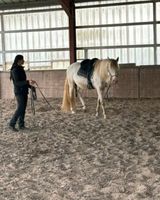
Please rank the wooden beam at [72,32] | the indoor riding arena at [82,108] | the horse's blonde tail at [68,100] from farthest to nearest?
the wooden beam at [72,32]
the horse's blonde tail at [68,100]
the indoor riding arena at [82,108]

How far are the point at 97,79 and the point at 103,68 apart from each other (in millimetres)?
324

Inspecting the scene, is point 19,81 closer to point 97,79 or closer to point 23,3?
point 97,79

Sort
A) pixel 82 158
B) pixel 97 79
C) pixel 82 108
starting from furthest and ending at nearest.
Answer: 1. pixel 82 108
2. pixel 97 79
3. pixel 82 158

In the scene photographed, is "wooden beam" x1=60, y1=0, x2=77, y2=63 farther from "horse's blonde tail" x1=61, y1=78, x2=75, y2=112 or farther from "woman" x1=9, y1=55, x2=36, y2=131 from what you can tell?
"woman" x1=9, y1=55, x2=36, y2=131

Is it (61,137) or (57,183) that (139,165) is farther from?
(61,137)

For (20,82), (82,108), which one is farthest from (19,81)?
(82,108)

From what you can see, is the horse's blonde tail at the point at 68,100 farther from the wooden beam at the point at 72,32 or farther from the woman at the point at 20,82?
the wooden beam at the point at 72,32

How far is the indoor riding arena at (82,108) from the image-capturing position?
→ 173 inches

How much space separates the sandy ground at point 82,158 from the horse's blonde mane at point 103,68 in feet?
2.86

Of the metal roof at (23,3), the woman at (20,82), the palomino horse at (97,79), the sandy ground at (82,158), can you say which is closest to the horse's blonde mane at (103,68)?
the palomino horse at (97,79)

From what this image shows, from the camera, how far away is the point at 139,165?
16.0 ft

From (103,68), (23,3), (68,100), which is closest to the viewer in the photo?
(103,68)

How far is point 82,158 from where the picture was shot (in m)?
5.31

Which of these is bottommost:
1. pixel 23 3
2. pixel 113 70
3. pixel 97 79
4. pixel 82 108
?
pixel 82 108
